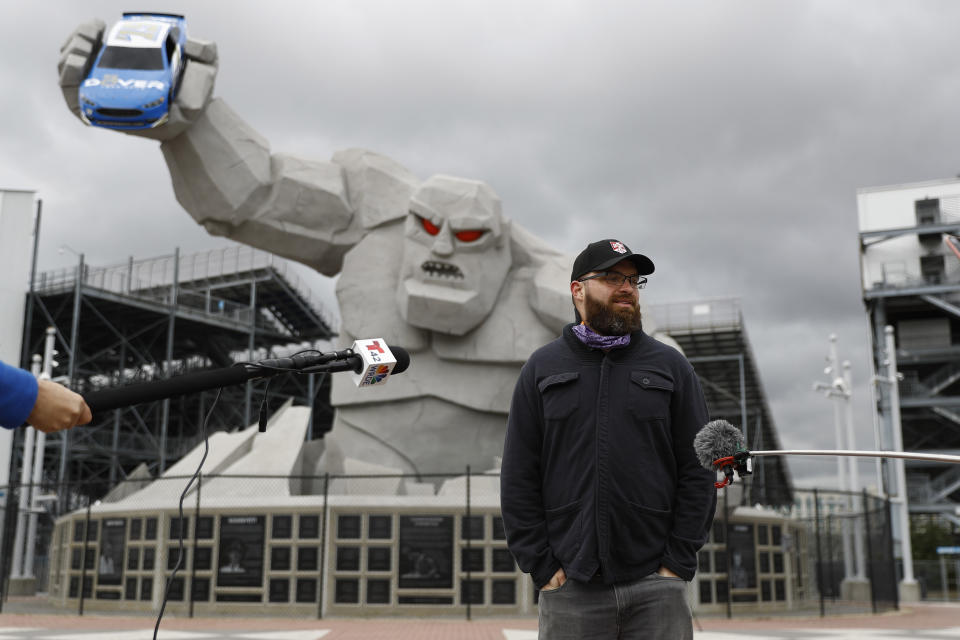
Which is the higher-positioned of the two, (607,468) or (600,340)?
(600,340)

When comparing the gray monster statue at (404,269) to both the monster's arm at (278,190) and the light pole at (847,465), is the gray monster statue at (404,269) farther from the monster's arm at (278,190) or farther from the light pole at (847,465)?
the light pole at (847,465)

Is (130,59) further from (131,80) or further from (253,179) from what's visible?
(253,179)

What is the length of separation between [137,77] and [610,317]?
39.0 ft

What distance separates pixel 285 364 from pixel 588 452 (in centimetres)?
113

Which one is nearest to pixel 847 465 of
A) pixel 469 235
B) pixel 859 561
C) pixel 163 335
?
pixel 859 561

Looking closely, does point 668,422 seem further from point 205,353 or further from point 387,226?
point 205,353

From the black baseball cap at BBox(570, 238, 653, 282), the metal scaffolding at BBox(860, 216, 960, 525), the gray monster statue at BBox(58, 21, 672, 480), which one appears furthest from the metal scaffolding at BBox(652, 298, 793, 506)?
the black baseball cap at BBox(570, 238, 653, 282)

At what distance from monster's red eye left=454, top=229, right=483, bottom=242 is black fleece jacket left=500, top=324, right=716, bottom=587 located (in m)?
12.2

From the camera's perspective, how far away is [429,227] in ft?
51.6

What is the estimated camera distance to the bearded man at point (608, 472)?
125 inches

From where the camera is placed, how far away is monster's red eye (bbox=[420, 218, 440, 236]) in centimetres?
1565

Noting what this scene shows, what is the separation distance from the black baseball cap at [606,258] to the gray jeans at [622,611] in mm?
1126

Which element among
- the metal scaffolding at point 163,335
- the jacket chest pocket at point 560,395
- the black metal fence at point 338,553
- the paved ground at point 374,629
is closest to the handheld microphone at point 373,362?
the jacket chest pocket at point 560,395

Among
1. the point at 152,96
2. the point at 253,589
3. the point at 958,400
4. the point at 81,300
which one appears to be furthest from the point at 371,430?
the point at 958,400
